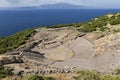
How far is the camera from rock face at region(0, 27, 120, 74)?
96.4ft

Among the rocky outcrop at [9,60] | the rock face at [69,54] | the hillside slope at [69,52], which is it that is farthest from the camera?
the rocky outcrop at [9,60]

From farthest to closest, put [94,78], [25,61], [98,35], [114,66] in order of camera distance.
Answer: [98,35] → [25,61] → [114,66] → [94,78]

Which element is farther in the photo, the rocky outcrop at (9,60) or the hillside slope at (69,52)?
the rocky outcrop at (9,60)

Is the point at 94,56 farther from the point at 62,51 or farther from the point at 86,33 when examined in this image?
the point at 86,33

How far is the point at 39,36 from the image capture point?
1893 inches

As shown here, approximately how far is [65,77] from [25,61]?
27.1 feet

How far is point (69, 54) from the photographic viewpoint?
1426 inches

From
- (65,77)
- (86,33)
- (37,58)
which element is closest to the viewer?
(65,77)

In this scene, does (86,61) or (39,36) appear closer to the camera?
(86,61)

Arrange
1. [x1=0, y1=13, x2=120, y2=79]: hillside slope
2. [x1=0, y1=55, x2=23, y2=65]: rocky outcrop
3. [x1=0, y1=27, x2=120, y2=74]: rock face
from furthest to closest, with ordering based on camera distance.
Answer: [x1=0, y1=55, x2=23, y2=65]: rocky outcrop → [x1=0, y1=27, x2=120, y2=74]: rock face → [x1=0, y1=13, x2=120, y2=79]: hillside slope

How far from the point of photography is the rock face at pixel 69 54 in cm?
2938

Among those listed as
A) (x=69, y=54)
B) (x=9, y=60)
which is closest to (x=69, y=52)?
(x=69, y=54)

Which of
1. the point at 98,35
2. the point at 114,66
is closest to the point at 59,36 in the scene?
the point at 98,35

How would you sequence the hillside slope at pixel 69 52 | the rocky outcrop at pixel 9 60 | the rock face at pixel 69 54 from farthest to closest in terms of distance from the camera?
the rocky outcrop at pixel 9 60
the rock face at pixel 69 54
the hillside slope at pixel 69 52
